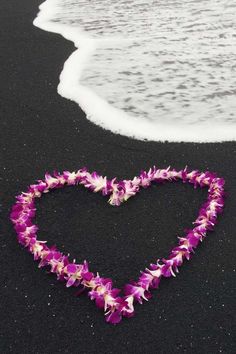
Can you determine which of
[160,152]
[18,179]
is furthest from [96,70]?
[18,179]

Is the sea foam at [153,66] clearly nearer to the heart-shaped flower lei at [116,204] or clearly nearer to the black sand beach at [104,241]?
the black sand beach at [104,241]

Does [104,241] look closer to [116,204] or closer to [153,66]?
[116,204]

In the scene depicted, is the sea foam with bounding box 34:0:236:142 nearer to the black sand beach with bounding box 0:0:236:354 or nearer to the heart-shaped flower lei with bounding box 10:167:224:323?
the black sand beach with bounding box 0:0:236:354

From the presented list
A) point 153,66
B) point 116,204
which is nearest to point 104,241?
point 116,204

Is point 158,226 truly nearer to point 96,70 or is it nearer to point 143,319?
point 143,319

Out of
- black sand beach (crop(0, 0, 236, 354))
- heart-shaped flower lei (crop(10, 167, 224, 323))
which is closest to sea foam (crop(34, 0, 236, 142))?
black sand beach (crop(0, 0, 236, 354))

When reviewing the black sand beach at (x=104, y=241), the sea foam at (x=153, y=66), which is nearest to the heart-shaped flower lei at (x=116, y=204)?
the black sand beach at (x=104, y=241)
